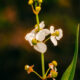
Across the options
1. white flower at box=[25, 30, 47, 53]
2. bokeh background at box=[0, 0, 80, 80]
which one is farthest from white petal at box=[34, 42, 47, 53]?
bokeh background at box=[0, 0, 80, 80]

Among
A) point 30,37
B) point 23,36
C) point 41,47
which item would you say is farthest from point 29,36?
A: point 23,36

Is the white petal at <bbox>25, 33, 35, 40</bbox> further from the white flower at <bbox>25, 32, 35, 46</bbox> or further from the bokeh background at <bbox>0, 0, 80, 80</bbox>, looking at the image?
Answer: the bokeh background at <bbox>0, 0, 80, 80</bbox>

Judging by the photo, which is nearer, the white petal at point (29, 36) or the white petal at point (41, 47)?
the white petal at point (41, 47)

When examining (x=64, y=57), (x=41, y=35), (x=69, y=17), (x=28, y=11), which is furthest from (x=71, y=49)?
(x=41, y=35)

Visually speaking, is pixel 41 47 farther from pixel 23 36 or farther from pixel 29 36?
pixel 23 36

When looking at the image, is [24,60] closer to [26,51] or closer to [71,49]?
[26,51]

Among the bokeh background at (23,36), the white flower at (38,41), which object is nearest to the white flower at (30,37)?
the white flower at (38,41)

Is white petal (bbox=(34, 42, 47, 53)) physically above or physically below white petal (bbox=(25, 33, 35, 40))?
below

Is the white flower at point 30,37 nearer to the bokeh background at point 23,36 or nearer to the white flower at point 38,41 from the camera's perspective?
the white flower at point 38,41
